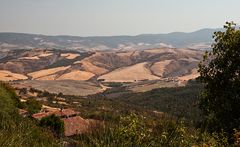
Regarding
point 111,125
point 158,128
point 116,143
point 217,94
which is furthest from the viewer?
point 217,94

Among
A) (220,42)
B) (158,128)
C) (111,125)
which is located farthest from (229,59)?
(111,125)

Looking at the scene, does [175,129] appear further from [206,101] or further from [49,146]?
[206,101]

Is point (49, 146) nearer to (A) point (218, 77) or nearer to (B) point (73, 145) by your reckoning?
(B) point (73, 145)

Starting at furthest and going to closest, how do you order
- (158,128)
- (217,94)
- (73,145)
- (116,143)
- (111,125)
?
(217,94)
(158,128)
(73,145)
(111,125)
(116,143)

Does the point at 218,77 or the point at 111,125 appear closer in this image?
the point at 111,125

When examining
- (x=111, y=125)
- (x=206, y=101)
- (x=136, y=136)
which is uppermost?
(x=111, y=125)

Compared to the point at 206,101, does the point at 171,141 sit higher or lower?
higher
